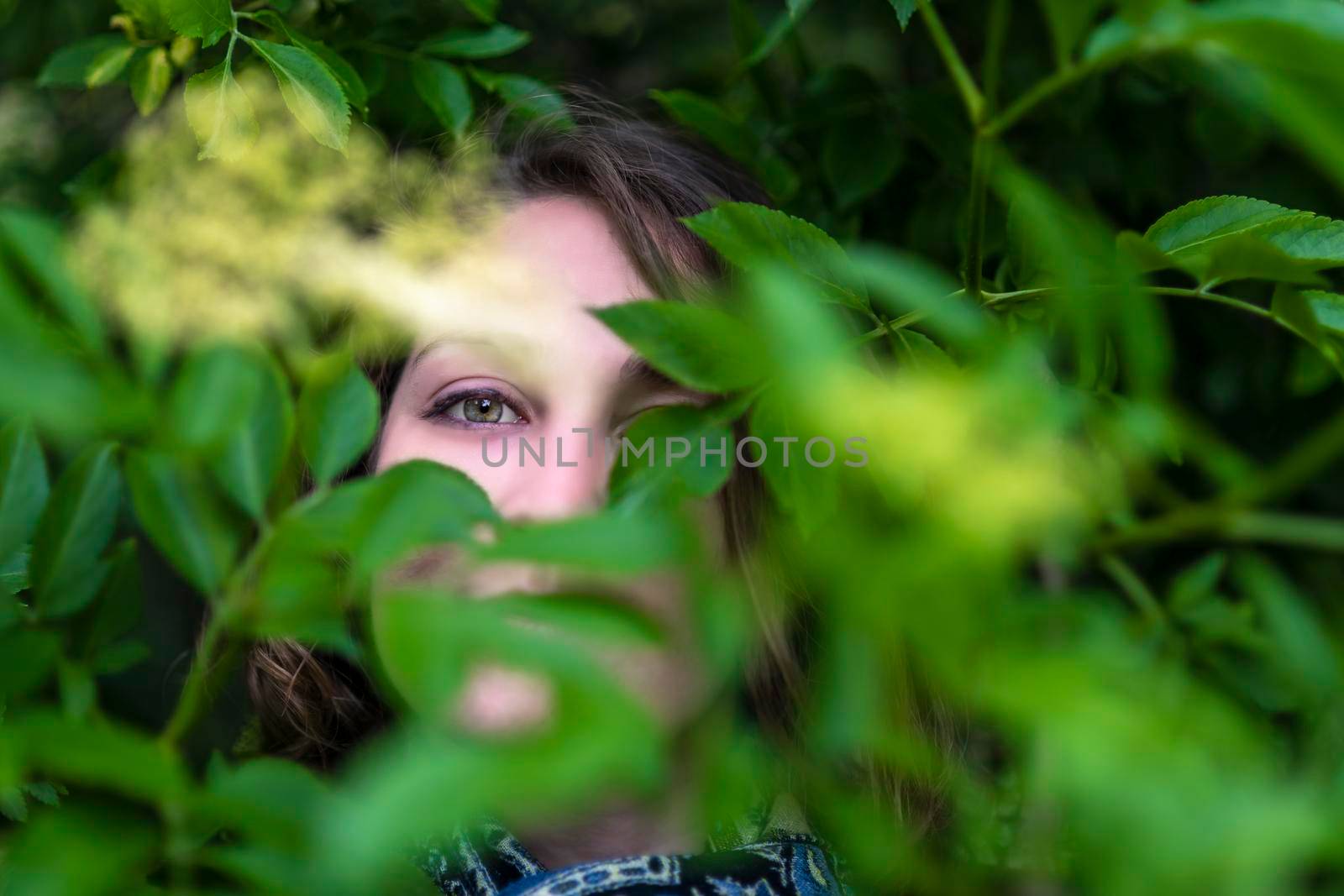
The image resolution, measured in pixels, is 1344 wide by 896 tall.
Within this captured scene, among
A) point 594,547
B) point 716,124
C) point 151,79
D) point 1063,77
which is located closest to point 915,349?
point 1063,77

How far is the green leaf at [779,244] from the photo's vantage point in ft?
1.45

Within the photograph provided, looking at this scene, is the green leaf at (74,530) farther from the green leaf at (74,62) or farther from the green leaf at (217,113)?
the green leaf at (74,62)

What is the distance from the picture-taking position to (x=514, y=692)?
1.48 feet

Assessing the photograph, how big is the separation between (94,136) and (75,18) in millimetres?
272

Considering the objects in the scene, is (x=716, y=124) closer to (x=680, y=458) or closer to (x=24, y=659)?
(x=680, y=458)

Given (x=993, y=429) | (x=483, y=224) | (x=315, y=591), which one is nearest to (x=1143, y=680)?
(x=993, y=429)

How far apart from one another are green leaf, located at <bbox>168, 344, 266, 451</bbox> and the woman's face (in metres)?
0.30

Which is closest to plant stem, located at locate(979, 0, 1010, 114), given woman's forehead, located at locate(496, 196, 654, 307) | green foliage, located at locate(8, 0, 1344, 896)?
green foliage, located at locate(8, 0, 1344, 896)

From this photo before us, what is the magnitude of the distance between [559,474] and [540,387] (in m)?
0.08

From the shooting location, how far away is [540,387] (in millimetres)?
724

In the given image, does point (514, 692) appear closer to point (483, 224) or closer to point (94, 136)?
point (483, 224)

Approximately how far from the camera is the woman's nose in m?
0.64

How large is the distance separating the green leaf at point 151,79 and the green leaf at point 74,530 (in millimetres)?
438

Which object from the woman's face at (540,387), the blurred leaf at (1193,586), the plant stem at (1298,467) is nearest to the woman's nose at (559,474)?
the woman's face at (540,387)
